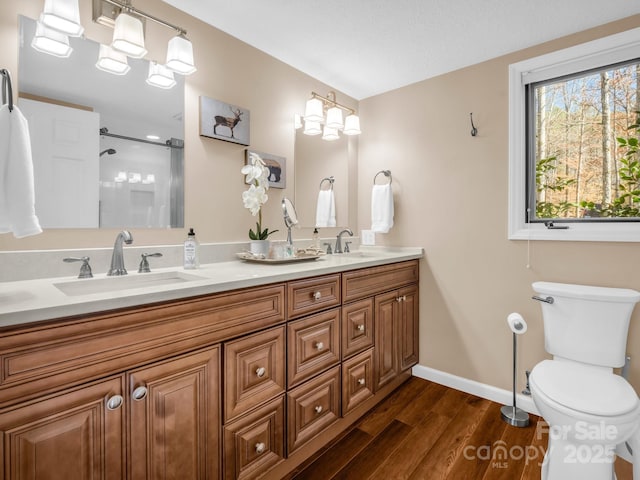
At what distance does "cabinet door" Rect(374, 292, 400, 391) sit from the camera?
197cm

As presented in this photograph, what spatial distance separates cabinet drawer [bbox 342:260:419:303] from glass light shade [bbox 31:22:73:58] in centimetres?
151

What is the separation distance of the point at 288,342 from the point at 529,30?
Result: 208 centimetres

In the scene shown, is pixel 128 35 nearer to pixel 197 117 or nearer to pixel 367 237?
pixel 197 117

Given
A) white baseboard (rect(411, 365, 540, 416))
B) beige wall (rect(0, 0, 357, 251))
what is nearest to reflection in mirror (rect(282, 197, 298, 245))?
beige wall (rect(0, 0, 357, 251))

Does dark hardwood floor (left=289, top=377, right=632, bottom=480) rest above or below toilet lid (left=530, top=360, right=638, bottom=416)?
below

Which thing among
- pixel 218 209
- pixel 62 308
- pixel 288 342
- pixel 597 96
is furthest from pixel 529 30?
pixel 62 308

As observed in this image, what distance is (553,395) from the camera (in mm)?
1339

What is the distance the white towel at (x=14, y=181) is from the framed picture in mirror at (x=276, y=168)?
1.17 metres

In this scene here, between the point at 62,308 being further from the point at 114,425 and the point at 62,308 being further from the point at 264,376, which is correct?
the point at 264,376

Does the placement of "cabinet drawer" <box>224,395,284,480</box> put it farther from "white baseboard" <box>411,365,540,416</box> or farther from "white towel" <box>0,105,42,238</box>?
"white baseboard" <box>411,365,540,416</box>

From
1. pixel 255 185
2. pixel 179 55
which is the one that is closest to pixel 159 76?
pixel 179 55

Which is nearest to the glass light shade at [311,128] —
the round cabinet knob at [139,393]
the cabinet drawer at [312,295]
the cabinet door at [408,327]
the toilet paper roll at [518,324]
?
the cabinet drawer at [312,295]

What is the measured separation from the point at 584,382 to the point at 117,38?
2.41 m

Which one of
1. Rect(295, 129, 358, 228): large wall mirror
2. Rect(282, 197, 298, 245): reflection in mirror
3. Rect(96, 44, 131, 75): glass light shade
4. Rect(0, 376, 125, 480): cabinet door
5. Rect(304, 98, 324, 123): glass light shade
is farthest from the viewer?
Rect(295, 129, 358, 228): large wall mirror
